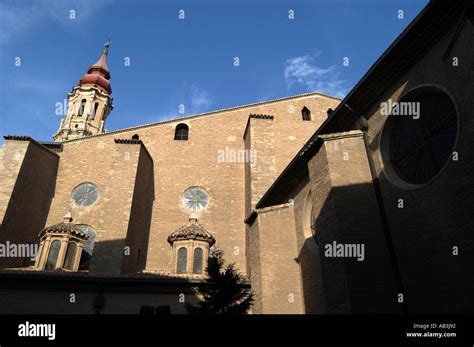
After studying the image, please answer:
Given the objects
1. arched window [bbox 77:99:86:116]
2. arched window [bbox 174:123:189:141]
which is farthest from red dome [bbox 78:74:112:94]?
arched window [bbox 174:123:189:141]

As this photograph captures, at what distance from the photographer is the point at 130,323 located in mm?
4035

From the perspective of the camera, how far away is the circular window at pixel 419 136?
6.58 metres

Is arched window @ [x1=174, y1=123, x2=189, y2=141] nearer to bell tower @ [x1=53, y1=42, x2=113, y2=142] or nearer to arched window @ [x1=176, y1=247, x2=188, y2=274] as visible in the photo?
arched window @ [x1=176, y1=247, x2=188, y2=274]

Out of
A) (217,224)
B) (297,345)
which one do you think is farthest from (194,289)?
(297,345)

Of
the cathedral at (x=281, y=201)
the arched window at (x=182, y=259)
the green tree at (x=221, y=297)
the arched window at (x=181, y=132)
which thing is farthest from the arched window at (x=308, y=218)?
the arched window at (x=181, y=132)

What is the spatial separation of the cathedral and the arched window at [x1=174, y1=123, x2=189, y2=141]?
A: 100 mm

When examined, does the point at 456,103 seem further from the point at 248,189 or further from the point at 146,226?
the point at 146,226

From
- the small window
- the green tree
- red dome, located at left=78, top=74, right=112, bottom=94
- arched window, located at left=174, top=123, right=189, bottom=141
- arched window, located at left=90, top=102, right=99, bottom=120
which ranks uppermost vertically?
red dome, located at left=78, top=74, right=112, bottom=94

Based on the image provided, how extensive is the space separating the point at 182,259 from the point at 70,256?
369 centimetres

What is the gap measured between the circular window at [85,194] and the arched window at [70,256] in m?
2.27

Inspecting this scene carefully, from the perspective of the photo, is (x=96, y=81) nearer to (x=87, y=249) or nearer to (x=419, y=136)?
(x=87, y=249)

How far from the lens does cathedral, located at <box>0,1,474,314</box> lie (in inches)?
246

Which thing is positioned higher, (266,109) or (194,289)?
(266,109)

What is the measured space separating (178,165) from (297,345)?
43.1ft
